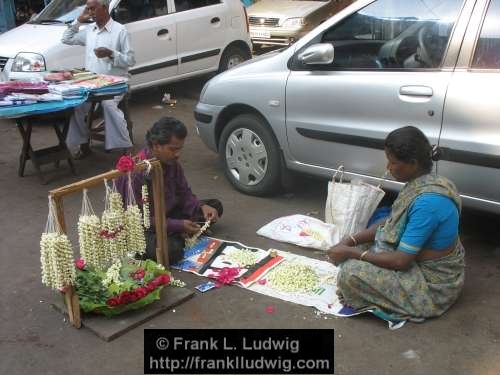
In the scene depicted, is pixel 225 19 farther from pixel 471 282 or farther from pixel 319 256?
pixel 471 282

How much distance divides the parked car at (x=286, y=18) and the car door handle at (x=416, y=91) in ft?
21.1

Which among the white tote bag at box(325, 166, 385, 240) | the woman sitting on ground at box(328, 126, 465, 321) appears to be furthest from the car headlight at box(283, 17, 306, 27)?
the woman sitting on ground at box(328, 126, 465, 321)

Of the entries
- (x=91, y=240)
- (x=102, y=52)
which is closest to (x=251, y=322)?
(x=91, y=240)

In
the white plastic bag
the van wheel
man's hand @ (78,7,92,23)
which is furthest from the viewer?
the van wheel

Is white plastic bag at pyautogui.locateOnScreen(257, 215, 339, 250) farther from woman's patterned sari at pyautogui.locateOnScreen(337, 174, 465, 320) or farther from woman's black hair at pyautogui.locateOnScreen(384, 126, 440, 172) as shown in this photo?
woman's black hair at pyautogui.locateOnScreen(384, 126, 440, 172)

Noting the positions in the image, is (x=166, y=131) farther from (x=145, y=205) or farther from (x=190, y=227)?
(x=190, y=227)

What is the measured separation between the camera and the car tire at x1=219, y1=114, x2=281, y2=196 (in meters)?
4.96

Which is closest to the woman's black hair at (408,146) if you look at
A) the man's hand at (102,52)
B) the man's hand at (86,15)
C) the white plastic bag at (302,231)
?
the white plastic bag at (302,231)

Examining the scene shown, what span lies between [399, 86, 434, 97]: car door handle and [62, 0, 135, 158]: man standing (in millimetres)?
2782

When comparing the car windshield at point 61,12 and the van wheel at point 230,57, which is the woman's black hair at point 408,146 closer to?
the car windshield at point 61,12

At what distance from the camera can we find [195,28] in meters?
8.61

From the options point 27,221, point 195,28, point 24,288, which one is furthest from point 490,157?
point 195,28

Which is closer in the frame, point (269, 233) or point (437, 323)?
point (437, 323)

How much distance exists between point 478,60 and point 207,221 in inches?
80.9
